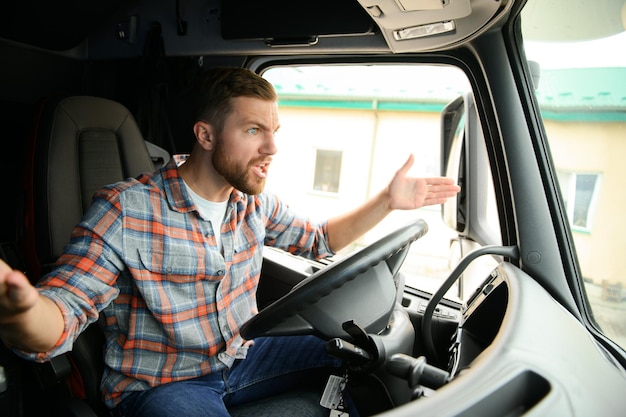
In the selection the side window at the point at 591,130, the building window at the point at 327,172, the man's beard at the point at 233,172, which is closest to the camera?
the side window at the point at 591,130

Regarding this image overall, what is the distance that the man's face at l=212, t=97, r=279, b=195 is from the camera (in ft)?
4.51

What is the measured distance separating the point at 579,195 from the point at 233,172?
3.40 ft

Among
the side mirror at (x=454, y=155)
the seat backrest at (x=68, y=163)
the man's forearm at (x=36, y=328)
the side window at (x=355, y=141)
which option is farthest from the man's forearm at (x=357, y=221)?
the side window at (x=355, y=141)

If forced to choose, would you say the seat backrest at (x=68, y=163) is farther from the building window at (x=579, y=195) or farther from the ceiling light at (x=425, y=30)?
the building window at (x=579, y=195)

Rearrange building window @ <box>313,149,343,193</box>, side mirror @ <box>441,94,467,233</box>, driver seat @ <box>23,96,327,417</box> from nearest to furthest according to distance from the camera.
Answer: driver seat @ <box>23,96,327,417</box>
side mirror @ <box>441,94,467,233</box>
building window @ <box>313,149,343,193</box>

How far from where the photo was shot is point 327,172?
6.50 metres

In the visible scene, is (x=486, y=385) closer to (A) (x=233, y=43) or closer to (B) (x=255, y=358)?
(B) (x=255, y=358)

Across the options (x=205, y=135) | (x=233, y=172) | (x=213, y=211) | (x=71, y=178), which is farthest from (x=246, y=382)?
(x=71, y=178)

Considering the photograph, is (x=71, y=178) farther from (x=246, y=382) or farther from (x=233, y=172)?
(x=246, y=382)

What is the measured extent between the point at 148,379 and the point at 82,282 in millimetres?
351

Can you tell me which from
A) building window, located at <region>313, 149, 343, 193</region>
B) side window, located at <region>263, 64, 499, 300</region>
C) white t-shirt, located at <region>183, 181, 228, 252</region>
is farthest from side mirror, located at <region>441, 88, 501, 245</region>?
building window, located at <region>313, 149, 343, 193</region>

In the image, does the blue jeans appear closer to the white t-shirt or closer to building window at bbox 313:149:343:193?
the white t-shirt

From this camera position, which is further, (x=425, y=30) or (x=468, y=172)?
(x=468, y=172)

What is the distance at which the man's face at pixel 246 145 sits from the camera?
1374 millimetres
